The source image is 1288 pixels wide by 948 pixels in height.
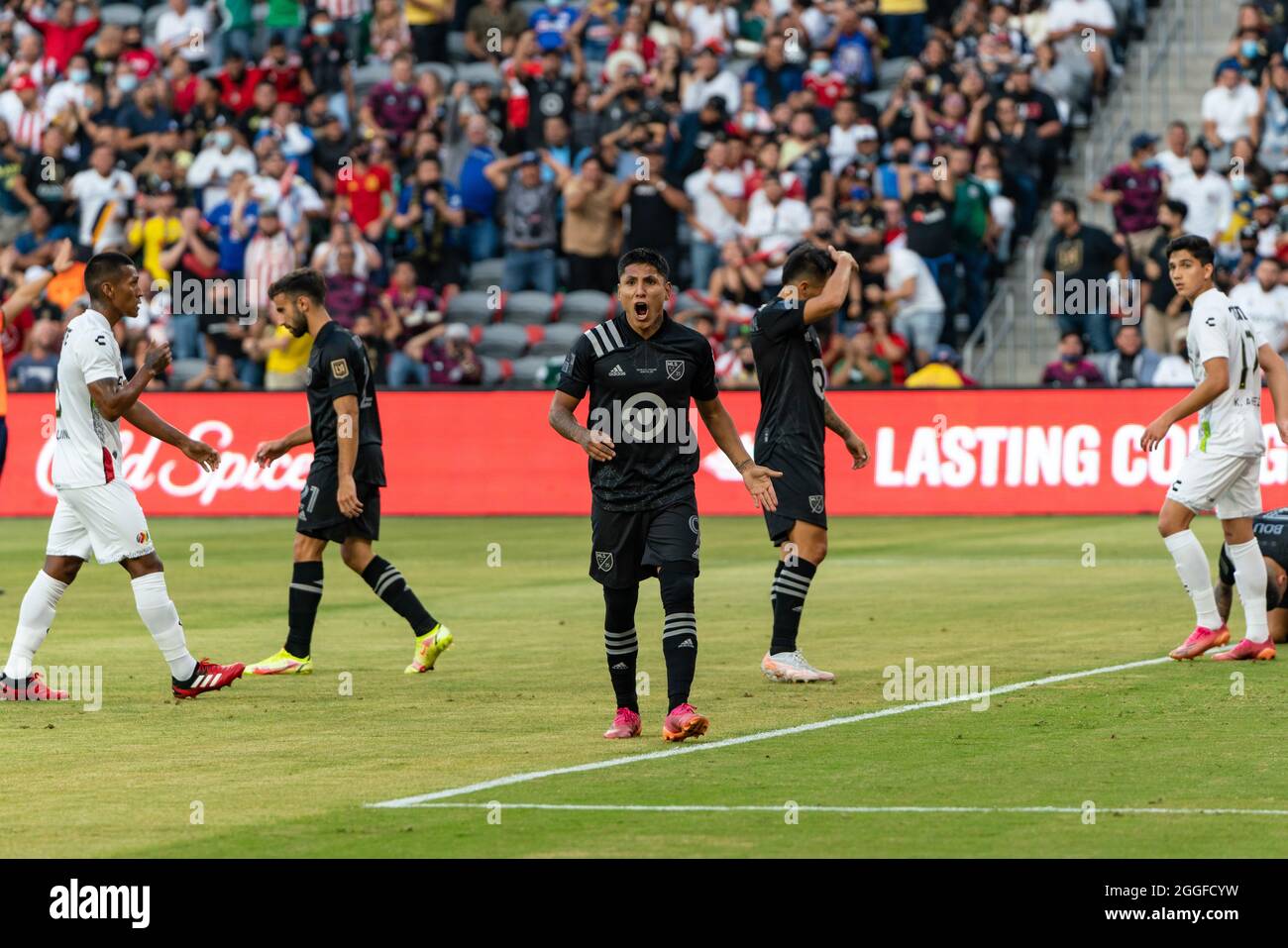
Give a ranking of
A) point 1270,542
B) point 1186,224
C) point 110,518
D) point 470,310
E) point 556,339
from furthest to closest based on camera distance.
Answer: point 470,310, point 556,339, point 1186,224, point 1270,542, point 110,518

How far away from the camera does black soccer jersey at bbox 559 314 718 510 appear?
1094 cm

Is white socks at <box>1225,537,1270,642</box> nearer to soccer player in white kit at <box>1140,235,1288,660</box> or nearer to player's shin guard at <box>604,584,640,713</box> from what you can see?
soccer player in white kit at <box>1140,235,1288,660</box>

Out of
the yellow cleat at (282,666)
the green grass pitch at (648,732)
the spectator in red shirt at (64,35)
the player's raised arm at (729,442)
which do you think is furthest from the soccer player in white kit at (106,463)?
the spectator in red shirt at (64,35)

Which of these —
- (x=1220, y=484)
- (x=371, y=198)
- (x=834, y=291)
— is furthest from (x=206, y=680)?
(x=371, y=198)

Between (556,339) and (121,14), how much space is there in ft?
37.6

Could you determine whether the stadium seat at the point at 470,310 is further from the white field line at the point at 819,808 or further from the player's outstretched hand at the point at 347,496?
the white field line at the point at 819,808

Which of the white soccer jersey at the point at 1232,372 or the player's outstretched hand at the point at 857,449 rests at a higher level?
the white soccer jersey at the point at 1232,372

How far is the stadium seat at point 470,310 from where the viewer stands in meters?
32.3

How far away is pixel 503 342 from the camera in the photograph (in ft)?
104

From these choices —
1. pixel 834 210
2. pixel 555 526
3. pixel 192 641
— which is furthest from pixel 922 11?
pixel 192 641

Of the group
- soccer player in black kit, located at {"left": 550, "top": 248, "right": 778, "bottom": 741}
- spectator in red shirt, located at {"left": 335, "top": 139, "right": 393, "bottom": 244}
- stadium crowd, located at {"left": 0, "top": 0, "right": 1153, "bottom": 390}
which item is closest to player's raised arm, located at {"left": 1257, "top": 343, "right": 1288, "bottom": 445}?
soccer player in black kit, located at {"left": 550, "top": 248, "right": 778, "bottom": 741}

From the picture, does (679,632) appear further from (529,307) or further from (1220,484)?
(529,307)

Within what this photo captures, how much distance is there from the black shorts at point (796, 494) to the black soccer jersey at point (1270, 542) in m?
3.06
